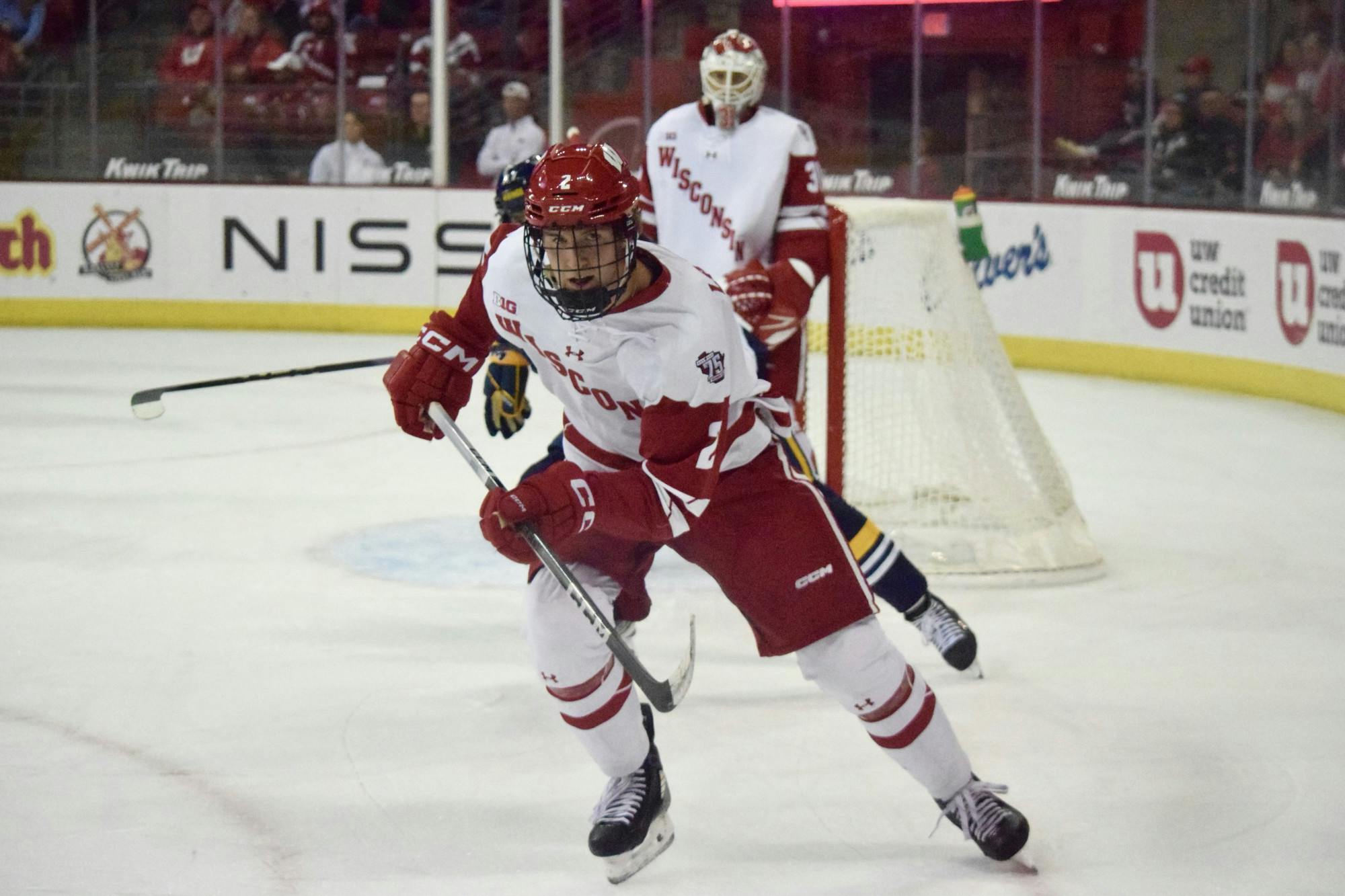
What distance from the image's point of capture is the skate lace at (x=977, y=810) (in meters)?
2.47

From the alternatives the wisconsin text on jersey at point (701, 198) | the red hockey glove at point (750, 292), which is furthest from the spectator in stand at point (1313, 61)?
the red hockey glove at point (750, 292)

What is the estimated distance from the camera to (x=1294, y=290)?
6758mm

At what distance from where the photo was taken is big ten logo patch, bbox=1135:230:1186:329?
744cm

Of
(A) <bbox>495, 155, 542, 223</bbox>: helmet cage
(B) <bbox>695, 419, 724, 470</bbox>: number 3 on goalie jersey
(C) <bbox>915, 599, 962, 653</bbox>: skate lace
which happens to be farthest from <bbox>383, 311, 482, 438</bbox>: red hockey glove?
(C) <bbox>915, 599, 962, 653</bbox>: skate lace

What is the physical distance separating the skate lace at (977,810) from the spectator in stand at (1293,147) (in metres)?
5.11

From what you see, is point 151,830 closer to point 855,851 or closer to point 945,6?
point 855,851

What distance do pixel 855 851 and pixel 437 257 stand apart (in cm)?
696

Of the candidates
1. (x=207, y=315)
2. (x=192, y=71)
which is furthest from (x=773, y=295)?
(x=192, y=71)

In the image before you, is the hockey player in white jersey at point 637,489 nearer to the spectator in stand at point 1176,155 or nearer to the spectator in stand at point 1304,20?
the spectator in stand at point 1304,20

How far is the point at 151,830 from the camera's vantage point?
2.61 metres

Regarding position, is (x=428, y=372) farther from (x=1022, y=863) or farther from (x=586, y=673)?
(x=1022, y=863)

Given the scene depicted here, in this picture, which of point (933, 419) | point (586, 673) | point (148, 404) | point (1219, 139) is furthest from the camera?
point (1219, 139)

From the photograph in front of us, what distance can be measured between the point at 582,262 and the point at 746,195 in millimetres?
1645

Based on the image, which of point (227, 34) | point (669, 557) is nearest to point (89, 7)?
point (227, 34)
